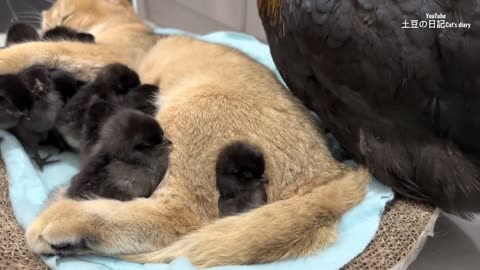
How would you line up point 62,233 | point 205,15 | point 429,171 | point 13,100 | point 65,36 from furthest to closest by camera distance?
point 205,15, point 65,36, point 13,100, point 429,171, point 62,233

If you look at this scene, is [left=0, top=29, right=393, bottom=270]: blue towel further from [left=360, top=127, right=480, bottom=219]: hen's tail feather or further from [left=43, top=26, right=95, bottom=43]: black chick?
[left=43, top=26, right=95, bottom=43]: black chick

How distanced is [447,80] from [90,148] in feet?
2.91

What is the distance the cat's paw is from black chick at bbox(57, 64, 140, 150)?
304 millimetres

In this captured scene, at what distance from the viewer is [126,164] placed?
125 cm

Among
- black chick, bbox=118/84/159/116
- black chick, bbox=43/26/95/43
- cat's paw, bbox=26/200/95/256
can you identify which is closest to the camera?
cat's paw, bbox=26/200/95/256

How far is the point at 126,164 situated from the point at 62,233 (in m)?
0.23

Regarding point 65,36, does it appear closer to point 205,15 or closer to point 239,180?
point 239,180

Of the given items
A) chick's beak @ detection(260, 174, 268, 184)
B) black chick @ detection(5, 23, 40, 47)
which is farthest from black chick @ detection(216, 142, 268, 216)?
black chick @ detection(5, 23, 40, 47)

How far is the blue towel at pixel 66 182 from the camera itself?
1138 millimetres

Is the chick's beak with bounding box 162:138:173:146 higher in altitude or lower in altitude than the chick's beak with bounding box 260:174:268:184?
higher

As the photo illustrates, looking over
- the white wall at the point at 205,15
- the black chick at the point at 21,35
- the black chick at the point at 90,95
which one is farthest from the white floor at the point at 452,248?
the black chick at the point at 21,35

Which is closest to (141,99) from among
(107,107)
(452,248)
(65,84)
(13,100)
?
(107,107)

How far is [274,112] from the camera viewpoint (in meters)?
1.38

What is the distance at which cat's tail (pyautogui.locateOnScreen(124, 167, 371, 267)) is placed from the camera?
3.71ft
